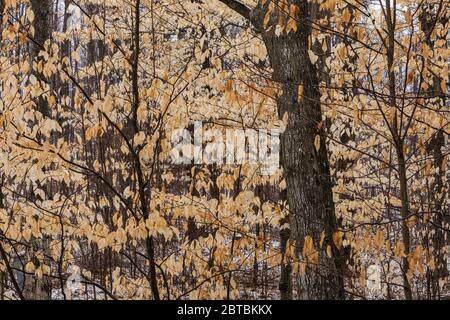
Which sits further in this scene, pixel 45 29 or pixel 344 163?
pixel 344 163

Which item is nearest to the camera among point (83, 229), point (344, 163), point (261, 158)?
point (83, 229)

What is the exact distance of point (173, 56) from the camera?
441 inches

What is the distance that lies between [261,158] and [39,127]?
2.87 metres

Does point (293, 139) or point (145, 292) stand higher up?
point (293, 139)
